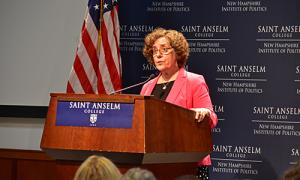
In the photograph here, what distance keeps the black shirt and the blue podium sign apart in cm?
90

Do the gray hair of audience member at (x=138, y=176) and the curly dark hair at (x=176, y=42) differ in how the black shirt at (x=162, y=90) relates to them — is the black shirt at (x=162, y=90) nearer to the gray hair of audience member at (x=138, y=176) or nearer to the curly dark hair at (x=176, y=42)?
the curly dark hair at (x=176, y=42)

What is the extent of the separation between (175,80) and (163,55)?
199 mm

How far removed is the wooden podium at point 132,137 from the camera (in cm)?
338

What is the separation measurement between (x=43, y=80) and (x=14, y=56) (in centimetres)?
41

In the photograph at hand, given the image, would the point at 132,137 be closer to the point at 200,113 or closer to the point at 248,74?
the point at 200,113

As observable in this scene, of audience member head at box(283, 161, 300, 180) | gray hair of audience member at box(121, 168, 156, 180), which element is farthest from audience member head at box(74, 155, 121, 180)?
audience member head at box(283, 161, 300, 180)

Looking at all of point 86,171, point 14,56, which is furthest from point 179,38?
point 14,56

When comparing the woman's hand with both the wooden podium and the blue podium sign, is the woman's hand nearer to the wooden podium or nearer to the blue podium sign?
the wooden podium

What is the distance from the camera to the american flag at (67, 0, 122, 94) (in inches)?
215

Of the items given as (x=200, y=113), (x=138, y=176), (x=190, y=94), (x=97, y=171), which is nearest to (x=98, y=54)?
(x=190, y=94)

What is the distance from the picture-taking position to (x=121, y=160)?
3426 mm

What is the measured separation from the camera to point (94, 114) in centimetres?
350

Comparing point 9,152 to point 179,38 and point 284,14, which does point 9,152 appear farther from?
point 284,14

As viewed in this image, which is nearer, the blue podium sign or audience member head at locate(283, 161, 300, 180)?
audience member head at locate(283, 161, 300, 180)
